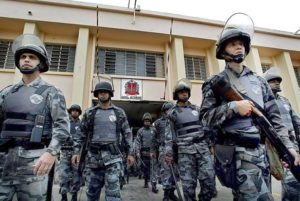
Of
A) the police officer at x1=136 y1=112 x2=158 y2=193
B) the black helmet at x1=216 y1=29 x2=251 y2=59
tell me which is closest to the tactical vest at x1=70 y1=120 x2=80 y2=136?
the police officer at x1=136 y1=112 x2=158 y2=193

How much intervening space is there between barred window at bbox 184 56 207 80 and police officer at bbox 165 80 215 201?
6.78m

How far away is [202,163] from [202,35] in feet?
27.8

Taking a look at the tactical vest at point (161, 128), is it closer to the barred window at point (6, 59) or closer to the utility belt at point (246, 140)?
the utility belt at point (246, 140)

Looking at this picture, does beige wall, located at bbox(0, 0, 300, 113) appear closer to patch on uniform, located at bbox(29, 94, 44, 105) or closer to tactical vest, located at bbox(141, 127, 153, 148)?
tactical vest, located at bbox(141, 127, 153, 148)

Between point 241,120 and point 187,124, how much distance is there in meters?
2.21

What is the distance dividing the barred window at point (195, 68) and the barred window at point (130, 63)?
1.22 metres

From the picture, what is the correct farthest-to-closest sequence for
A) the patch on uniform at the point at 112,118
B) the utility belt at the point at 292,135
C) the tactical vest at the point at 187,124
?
the tactical vest at the point at 187,124 < the patch on uniform at the point at 112,118 < the utility belt at the point at 292,135

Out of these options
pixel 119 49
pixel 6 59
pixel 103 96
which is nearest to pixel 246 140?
pixel 103 96

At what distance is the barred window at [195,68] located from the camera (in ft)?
36.8

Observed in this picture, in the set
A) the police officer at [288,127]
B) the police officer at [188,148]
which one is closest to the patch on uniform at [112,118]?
the police officer at [188,148]

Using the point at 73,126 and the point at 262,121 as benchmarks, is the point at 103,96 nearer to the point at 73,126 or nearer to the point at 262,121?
the point at 73,126

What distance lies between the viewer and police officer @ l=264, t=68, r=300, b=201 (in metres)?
3.00

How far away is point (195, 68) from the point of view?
11438mm

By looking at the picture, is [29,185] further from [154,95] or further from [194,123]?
[154,95]
